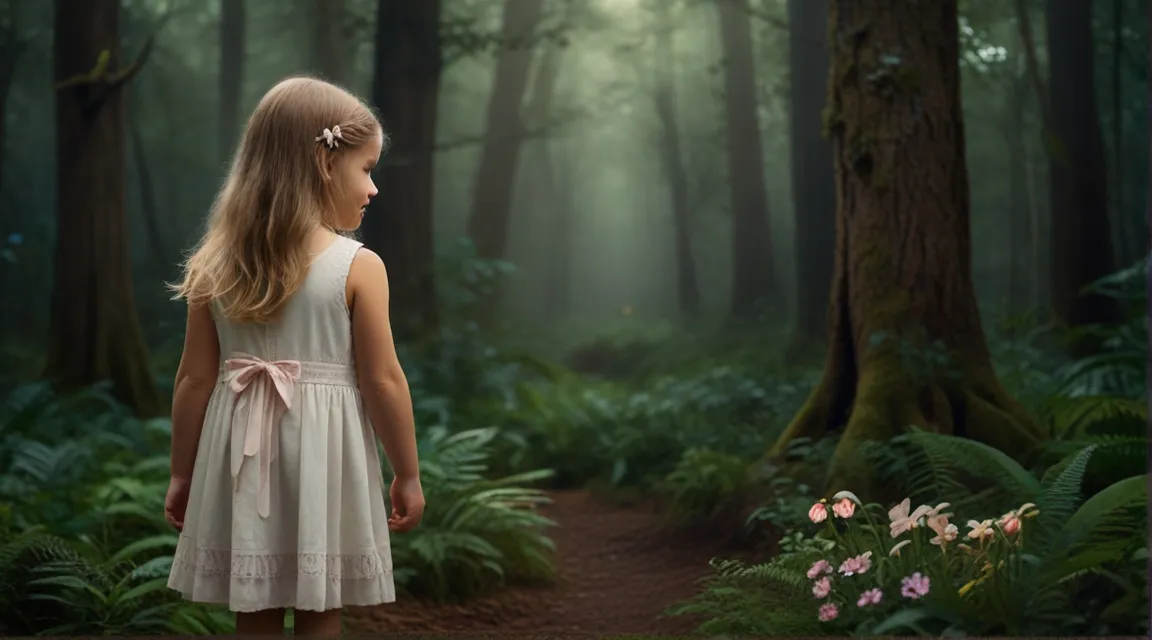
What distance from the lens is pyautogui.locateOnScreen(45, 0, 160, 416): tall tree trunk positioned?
570cm

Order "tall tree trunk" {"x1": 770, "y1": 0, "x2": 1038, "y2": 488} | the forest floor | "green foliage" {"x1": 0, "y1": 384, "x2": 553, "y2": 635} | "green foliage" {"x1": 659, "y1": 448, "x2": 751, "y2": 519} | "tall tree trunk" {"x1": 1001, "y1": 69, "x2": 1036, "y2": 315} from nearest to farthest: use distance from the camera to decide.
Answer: "green foliage" {"x1": 0, "y1": 384, "x2": 553, "y2": 635} < the forest floor < "tall tree trunk" {"x1": 770, "y1": 0, "x2": 1038, "y2": 488} < "green foliage" {"x1": 659, "y1": 448, "x2": 751, "y2": 519} < "tall tree trunk" {"x1": 1001, "y1": 69, "x2": 1036, "y2": 315}

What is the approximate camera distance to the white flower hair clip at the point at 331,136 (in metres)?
2.62

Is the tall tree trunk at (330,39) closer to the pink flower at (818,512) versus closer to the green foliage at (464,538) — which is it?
the green foliage at (464,538)

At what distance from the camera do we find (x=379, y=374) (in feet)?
8.39

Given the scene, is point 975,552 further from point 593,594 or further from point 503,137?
point 503,137

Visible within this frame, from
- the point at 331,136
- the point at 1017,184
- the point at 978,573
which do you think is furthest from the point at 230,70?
the point at 978,573

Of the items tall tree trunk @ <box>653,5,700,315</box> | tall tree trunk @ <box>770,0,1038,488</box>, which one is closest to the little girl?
tall tree trunk @ <box>770,0,1038,488</box>

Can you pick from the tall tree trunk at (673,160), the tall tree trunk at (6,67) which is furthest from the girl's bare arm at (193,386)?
the tall tree trunk at (6,67)

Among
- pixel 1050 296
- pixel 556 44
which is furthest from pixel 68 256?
pixel 1050 296

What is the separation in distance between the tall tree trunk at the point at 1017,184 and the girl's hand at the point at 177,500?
463 centimetres

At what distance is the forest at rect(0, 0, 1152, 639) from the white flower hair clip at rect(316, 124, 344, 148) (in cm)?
193

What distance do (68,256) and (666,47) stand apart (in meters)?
3.55

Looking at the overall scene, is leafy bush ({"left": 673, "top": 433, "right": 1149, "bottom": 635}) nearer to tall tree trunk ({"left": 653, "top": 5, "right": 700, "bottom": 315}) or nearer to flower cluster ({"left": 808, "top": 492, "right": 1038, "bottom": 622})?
flower cluster ({"left": 808, "top": 492, "right": 1038, "bottom": 622})

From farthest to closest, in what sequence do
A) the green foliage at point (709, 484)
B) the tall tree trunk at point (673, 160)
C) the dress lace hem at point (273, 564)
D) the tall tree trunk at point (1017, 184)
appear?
the tall tree trunk at point (1017, 184) < the tall tree trunk at point (673, 160) < the green foliage at point (709, 484) < the dress lace hem at point (273, 564)
